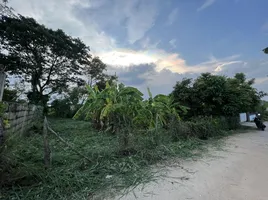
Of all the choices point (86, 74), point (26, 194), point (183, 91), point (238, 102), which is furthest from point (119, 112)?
point (86, 74)

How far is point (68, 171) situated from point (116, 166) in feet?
2.45

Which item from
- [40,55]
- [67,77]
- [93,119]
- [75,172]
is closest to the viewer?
[75,172]

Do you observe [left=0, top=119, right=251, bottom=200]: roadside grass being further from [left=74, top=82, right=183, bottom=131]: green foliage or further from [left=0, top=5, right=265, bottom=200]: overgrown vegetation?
[left=74, top=82, right=183, bottom=131]: green foliage

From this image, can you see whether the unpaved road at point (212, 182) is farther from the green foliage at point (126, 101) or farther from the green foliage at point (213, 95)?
the green foliage at point (213, 95)

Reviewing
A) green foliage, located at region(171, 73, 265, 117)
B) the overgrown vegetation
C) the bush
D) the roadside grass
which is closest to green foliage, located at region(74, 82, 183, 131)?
the overgrown vegetation

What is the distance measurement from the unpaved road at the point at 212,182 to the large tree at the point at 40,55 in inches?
543

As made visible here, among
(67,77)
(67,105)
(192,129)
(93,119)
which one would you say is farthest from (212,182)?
(67,77)

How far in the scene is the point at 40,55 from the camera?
13797mm

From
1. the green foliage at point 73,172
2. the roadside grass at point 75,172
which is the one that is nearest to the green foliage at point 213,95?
the roadside grass at point 75,172

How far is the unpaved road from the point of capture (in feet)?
6.64

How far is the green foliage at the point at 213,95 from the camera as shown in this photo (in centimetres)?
815

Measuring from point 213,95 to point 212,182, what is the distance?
6.67m

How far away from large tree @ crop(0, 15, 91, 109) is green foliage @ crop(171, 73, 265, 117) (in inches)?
406

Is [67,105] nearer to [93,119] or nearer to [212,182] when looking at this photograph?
[93,119]
